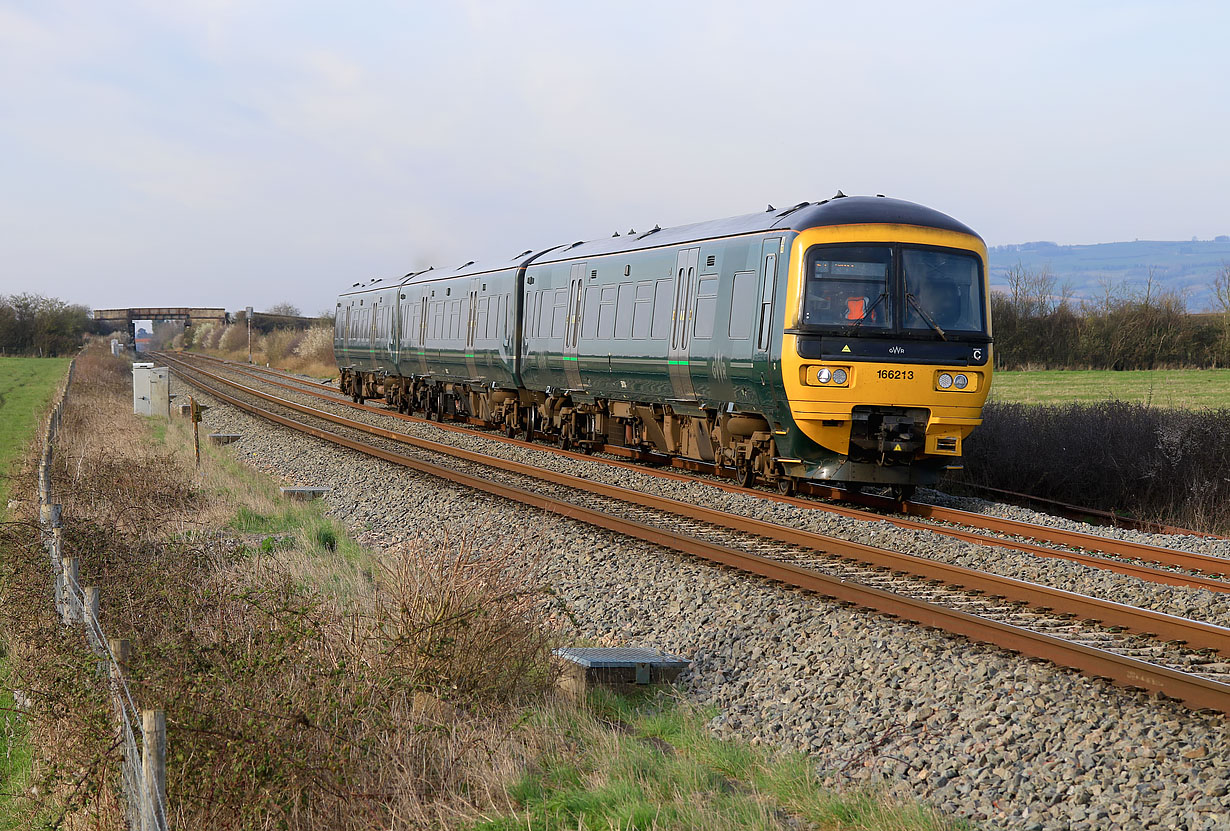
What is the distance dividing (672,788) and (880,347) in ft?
27.6

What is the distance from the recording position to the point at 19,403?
40062 millimetres

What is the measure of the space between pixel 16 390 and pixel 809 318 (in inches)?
1736

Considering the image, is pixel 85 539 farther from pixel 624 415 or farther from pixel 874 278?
pixel 624 415

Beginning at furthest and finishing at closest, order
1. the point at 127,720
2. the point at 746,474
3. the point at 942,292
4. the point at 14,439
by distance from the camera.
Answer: the point at 14,439
the point at 746,474
the point at 942,292
the point at 127,720

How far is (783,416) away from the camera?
509 inches

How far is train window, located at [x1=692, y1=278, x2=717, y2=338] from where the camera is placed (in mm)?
14750

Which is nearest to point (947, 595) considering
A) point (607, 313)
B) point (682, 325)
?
point (682, 325)

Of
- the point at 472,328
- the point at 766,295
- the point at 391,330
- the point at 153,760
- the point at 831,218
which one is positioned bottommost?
the point at 153,760

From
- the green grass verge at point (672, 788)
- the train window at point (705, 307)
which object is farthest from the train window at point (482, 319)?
the green grass verge at point (672, 788)

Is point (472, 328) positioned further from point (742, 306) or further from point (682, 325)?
point (742, 306)

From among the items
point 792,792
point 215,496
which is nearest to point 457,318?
point 215,496

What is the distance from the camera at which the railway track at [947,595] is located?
6.39 metres

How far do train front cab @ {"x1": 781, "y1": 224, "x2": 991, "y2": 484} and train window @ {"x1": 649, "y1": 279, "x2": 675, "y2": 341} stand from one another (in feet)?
11.2

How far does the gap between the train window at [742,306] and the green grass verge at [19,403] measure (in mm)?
9164
